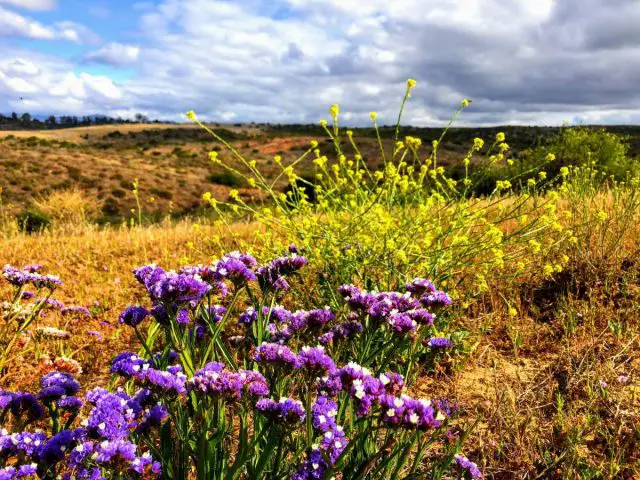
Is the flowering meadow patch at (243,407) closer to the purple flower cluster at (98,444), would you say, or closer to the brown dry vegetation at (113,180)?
the purple flower cluster at (98,444)

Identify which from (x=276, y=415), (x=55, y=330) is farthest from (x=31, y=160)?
(x=276, y=415)

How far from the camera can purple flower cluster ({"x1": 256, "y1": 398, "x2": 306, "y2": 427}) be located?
1797mm

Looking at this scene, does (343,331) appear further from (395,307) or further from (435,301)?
(435,301)

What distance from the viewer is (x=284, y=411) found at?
1.80 meters

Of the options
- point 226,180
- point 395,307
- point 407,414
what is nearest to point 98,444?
point 407,414

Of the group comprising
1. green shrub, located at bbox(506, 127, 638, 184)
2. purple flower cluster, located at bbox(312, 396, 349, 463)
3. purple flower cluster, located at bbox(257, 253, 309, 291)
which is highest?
green shrub, located at bbox(506, 127, 638, 184)

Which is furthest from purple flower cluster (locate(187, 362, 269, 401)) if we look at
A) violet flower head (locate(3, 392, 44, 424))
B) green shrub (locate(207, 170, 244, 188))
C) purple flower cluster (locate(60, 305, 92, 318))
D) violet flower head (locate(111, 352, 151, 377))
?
green shrub (locate(207, 170, 244, 188))

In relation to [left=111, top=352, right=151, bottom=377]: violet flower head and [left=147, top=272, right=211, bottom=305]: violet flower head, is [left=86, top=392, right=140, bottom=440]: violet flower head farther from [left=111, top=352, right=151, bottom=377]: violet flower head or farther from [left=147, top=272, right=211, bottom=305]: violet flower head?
[left=147, top=272, right=211, bottom=305]: violet flower head

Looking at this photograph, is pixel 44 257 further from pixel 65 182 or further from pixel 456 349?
pixel 65 182

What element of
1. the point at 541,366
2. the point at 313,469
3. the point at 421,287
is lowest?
the point at 541,366

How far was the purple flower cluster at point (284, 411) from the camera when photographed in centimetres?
180

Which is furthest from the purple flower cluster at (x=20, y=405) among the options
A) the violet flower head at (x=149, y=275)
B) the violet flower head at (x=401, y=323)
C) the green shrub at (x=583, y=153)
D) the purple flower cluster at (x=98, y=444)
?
the green shrub at (x=583, y=153)

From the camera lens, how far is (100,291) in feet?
19.1

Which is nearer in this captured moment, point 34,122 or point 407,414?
point 407,414
